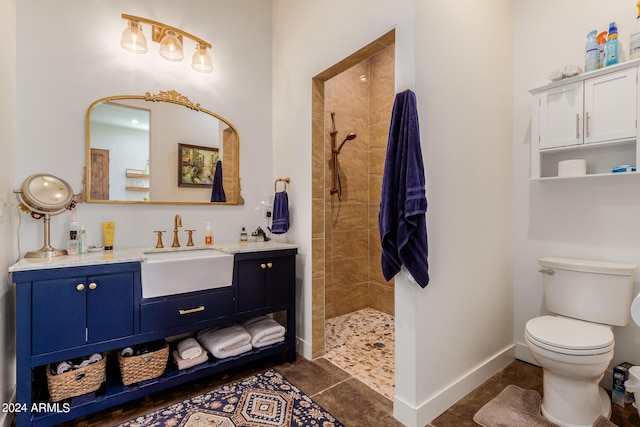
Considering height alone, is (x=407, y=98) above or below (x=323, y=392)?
above

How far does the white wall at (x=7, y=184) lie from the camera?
1.56 meters

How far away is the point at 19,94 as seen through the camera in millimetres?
1809

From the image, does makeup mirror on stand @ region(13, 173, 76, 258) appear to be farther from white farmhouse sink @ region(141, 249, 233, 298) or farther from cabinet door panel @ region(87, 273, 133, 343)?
white farmhouse sink @ region(141, 249, 233, 298)

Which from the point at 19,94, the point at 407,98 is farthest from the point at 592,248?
the point at 19,94

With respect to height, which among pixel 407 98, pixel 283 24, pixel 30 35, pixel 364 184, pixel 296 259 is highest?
pixel 283 24

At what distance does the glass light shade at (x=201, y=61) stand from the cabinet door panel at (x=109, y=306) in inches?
62.8

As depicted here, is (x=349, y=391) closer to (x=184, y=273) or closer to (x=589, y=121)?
(x=184, y=273)

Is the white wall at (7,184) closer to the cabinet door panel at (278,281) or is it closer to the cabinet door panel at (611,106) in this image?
the cabinet door panel at (278,281)

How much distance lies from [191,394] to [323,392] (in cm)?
82

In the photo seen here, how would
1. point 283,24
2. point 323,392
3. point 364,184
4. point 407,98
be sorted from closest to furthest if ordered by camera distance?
point 407,98 < point 323,392 < point 283,24 < point 364,184

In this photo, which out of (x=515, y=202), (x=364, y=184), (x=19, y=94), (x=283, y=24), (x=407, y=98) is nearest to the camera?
(x=407, y=98)

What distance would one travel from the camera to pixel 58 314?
152 cm

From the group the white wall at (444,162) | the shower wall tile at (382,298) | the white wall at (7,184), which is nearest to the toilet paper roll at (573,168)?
the white wall at (444,162)

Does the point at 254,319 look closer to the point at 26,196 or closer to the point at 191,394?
the point at 191,394
